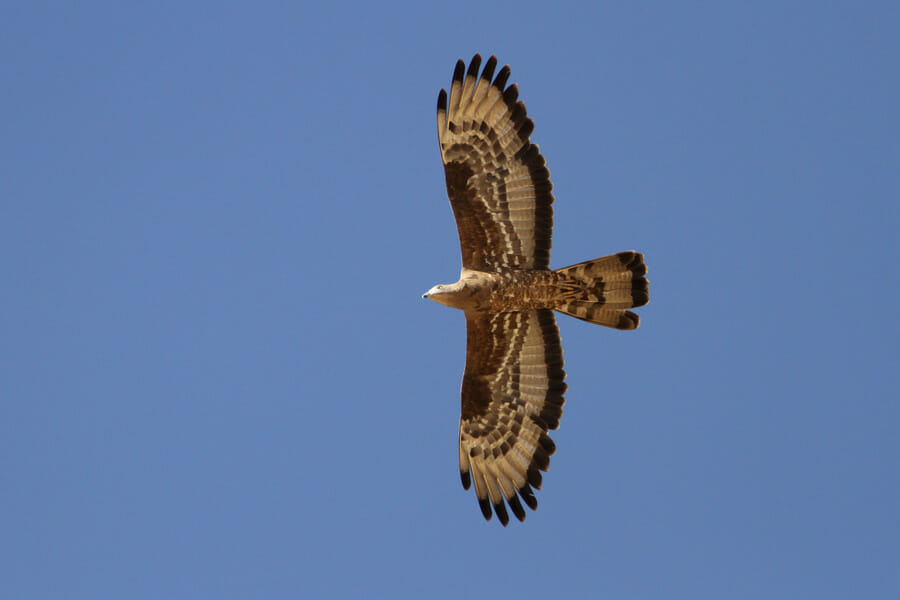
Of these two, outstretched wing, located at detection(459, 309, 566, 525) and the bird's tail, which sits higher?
the bird's tail

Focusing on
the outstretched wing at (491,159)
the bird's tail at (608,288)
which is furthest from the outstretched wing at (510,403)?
the outstretched wing at (491,159)

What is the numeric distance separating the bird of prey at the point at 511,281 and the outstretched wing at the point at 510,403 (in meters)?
0.01

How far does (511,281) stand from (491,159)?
1.41m

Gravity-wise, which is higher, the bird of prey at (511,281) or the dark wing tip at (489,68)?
the dark wing tip at (489,68)

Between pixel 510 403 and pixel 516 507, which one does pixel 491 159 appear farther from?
pixel 516 507

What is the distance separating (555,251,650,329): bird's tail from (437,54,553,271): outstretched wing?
0.69 metres

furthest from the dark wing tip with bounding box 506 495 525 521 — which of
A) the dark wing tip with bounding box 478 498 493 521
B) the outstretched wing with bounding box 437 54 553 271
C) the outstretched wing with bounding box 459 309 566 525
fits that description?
the outstretched wing with bounding box 437 54 553 271

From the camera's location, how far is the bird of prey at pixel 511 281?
11.6 m

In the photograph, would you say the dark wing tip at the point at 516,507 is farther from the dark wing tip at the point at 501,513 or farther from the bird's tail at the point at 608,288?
the bird's tail at the point at 608,288

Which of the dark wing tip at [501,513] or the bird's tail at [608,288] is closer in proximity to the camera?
the bird's tail at [608,288]

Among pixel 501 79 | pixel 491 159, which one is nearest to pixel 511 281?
pixel 491 159

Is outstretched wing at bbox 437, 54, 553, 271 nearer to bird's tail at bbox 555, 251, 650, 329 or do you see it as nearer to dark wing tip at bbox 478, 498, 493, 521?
bird's tail at bbox 555, 251, 650, 329

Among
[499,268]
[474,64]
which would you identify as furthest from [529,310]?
[474,64]

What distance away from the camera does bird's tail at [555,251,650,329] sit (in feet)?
38.4
